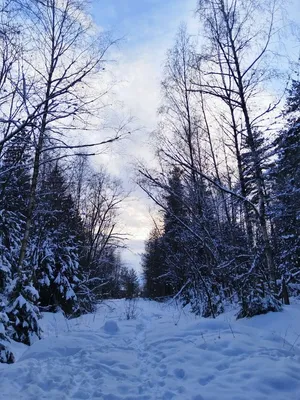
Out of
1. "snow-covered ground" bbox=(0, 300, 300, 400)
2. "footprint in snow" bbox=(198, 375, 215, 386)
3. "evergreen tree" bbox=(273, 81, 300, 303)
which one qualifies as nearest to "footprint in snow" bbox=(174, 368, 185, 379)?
"snow-covered ground" bbox=(0, 300, 300, 400)

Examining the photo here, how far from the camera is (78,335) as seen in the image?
5.56 metres

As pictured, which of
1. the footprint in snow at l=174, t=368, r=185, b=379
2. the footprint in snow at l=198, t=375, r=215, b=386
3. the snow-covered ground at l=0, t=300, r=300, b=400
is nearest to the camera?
the snow-covered ground at l=0, t=300, r=300, b=400

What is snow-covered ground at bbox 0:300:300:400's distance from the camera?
2953 millimetres

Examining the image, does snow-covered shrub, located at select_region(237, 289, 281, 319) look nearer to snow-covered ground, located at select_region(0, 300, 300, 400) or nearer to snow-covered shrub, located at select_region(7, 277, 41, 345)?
snow-covered ground, located at select_region(0, 300, 300, 400)

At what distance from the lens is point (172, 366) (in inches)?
148

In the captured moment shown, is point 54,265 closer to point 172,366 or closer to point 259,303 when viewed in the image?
point 259,303

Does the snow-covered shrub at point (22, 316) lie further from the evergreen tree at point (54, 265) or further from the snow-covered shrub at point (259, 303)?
the evergreen tree at point (54, 265)

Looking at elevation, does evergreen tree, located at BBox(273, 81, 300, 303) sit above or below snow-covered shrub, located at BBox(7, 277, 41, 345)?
above

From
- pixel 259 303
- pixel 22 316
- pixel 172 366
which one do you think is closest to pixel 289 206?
pixel 259 303

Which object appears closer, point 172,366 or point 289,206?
point 172,366

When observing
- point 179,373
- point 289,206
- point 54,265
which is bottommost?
point 179,373

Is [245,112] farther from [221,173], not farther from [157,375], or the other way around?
[157,375]

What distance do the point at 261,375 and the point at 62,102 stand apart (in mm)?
3439

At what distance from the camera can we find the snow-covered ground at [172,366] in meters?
2.95
